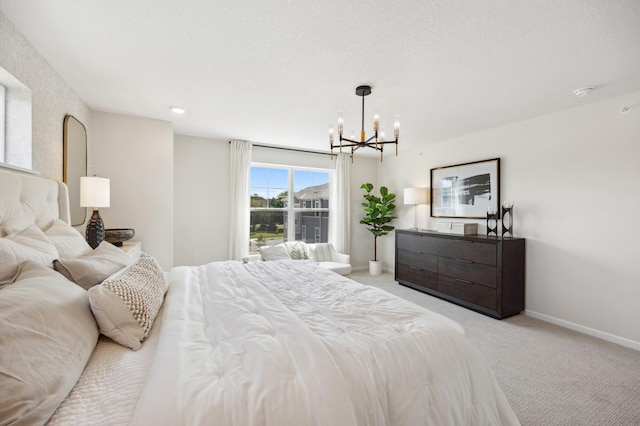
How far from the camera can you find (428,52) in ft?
6.58

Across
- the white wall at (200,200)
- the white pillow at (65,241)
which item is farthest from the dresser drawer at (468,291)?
the white pillow at (65,241)

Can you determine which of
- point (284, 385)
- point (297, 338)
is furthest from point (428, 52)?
point (284, 385)

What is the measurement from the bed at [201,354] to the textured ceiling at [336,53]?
1161 mm

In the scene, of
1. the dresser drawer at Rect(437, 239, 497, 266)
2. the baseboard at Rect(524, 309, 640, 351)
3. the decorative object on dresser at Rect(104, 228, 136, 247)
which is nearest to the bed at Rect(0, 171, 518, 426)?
the decorative object on dresser at Rect(104, 228, 136, 247)

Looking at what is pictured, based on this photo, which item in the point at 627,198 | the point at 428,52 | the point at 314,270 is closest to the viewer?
the point at 428,52

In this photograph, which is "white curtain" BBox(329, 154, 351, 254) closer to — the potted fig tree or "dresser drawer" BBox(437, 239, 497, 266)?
the potted fig tree

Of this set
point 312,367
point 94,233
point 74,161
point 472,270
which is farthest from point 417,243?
point 74,161

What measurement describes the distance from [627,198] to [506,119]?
1457 mm

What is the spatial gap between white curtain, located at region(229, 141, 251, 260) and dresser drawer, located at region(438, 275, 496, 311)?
10.5ft

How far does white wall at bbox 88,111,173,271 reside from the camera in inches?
132

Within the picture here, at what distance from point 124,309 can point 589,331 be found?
4212 millimetres

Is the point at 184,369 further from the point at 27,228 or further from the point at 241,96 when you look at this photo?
the point at 241,96

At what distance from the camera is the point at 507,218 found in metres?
3.71

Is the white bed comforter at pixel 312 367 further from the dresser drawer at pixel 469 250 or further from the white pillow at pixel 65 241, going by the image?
the dresser drawer at pixel 469 250
